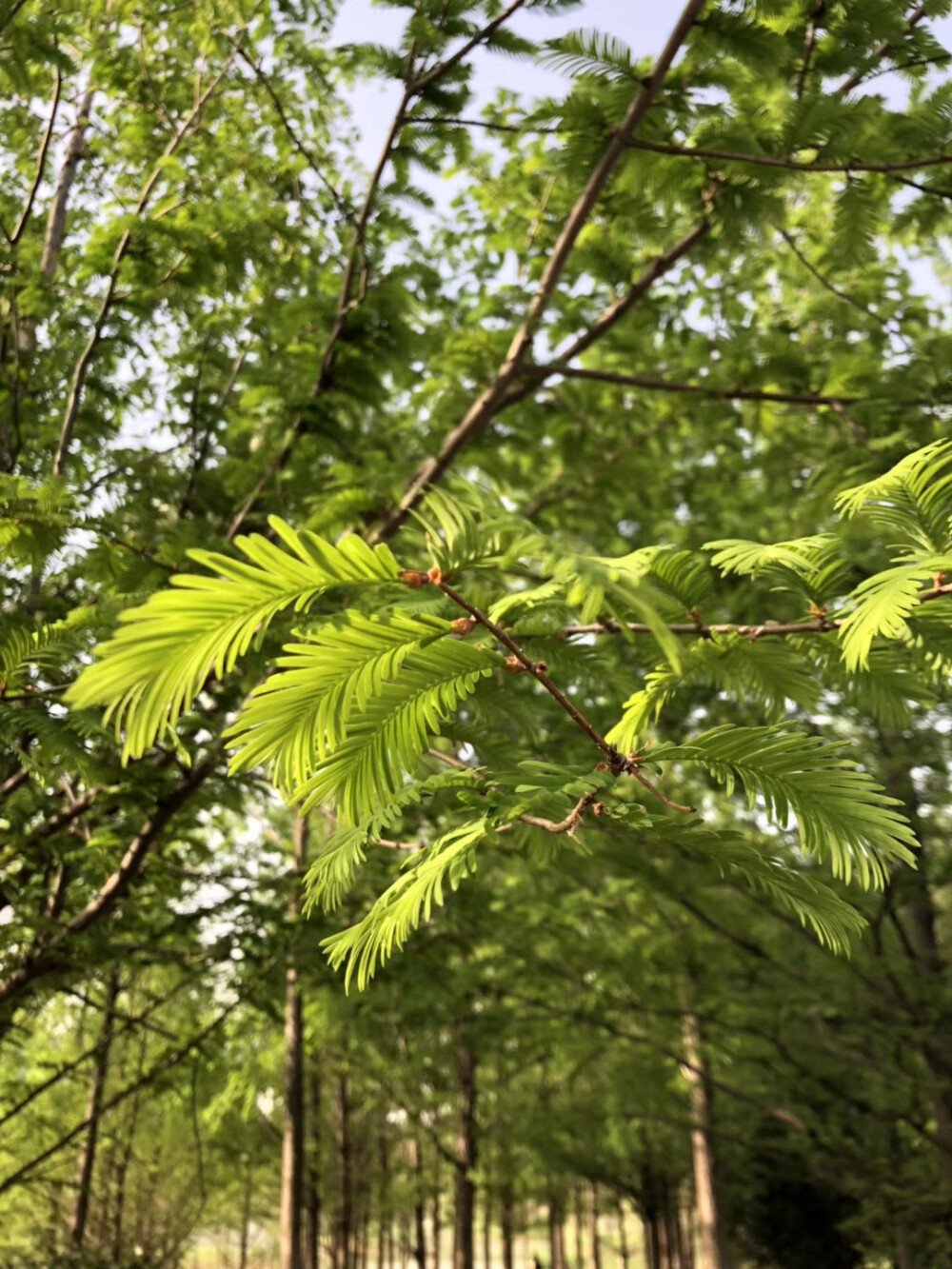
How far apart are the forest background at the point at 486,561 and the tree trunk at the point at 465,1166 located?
2.25 m

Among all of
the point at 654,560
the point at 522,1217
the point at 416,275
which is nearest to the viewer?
the point at 654,560

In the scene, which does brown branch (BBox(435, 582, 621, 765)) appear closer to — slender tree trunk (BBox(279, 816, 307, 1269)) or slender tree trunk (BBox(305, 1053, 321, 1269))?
slender tree trunk (BBox(279, 816, 307, 1269))

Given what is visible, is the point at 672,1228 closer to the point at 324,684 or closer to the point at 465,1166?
the point at 465,1166

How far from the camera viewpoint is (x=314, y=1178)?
12.9 m

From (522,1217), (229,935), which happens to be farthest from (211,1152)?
(522,1217)

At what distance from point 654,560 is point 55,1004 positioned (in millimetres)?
8134

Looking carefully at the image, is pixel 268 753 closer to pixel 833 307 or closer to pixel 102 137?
pixel 833 307

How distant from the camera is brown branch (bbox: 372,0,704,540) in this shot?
8.00 ft

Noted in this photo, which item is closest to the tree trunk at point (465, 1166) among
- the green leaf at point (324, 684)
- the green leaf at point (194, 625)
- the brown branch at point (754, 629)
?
the brown branch at point (754, 629)

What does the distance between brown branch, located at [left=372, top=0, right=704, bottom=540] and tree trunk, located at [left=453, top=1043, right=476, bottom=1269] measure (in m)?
8.68

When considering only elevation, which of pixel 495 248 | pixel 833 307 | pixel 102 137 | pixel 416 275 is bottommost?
pixel 416 275

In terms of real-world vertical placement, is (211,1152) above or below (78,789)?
below

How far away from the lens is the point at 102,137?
466 cm

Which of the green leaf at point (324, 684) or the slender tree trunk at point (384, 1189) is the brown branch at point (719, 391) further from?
the slender tree trunk at point (384, 1189)
